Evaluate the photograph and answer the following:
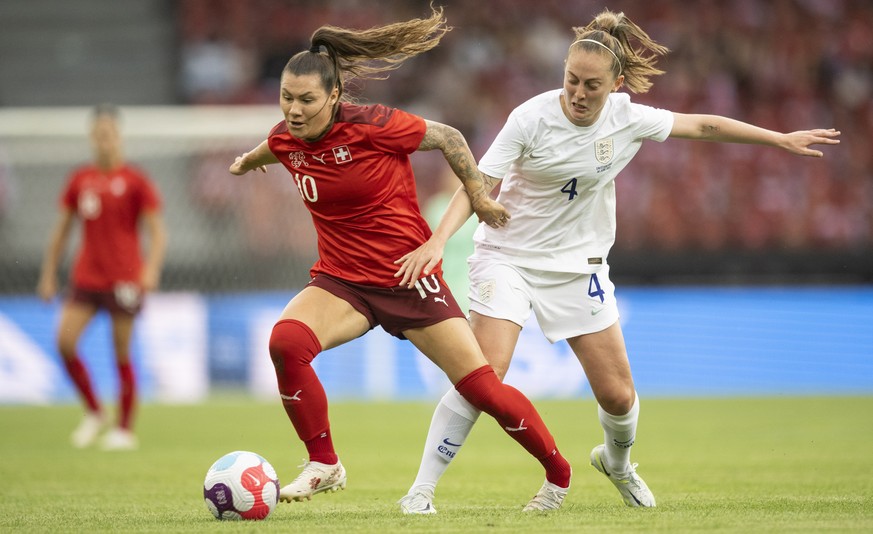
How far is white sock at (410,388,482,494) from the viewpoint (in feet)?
18.8

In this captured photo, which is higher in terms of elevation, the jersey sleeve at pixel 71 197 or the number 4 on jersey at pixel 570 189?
the number 4 on jersey at pixel 570 189

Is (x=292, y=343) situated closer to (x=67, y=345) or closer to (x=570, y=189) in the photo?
(x=570, y=189)

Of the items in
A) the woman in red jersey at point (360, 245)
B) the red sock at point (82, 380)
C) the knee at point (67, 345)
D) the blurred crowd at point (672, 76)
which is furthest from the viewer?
the blurred crowd at point (672, 76)

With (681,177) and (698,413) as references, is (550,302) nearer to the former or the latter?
(698,413)

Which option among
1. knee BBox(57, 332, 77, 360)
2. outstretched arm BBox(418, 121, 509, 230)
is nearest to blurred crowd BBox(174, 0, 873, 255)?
knee BBox(57, 332, 77, 360)

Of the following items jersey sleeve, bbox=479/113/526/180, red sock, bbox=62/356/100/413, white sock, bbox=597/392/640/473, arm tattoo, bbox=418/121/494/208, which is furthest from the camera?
red sock, bbox=62/356/100/413

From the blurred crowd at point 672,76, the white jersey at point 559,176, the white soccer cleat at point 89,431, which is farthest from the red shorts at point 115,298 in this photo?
the blurred crowd at point 672,76

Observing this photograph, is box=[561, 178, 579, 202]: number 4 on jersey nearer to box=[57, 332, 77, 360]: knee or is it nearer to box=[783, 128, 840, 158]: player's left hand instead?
box=[783, 128, 840, 158]: player's left hand

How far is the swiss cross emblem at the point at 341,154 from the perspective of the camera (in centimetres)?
551

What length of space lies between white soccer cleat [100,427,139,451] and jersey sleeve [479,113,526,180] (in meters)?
5.23

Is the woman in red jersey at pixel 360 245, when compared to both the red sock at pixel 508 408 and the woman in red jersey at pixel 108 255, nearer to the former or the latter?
the red sock at pixel 508 408

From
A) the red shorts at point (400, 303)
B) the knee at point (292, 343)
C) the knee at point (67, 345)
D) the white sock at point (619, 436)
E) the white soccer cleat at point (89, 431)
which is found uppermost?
the red shorts at point (400, 303)

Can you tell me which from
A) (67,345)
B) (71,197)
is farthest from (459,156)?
(71,197)

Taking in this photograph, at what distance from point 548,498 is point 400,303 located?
1149 mm
